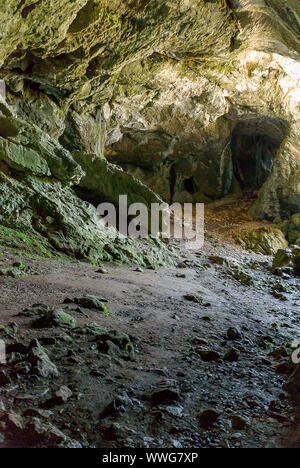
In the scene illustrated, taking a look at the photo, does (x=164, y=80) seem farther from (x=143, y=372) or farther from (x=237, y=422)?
(x=237, y=422)

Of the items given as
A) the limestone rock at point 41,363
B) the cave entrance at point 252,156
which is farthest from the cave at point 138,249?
the cave entrance at point 252,156

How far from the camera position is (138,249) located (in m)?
7.15

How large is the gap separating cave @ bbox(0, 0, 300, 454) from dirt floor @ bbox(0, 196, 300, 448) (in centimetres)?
1

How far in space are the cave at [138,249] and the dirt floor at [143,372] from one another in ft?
0.05

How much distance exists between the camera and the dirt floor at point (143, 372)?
1.82m

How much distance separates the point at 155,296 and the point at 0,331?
2.49 m

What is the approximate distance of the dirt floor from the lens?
5.96ft

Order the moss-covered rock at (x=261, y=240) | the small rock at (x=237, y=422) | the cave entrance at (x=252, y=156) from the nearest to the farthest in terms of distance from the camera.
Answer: the small rock at (x=237, y=422) < the moss-covered rock at (x=261, y=240) < the cave entrance at (x=252, y=156)

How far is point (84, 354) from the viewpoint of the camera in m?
2.54

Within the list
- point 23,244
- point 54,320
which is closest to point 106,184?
point 23,244

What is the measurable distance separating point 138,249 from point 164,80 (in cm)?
764

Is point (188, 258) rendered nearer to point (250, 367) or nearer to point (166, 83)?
point (250, 367)

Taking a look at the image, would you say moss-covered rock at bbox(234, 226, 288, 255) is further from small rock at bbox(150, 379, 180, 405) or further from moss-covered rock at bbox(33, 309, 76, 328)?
small rock at bbox(150, 379, 180, 405)

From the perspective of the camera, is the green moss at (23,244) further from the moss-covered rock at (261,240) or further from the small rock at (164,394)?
the moss-covered rock at (261,240)
